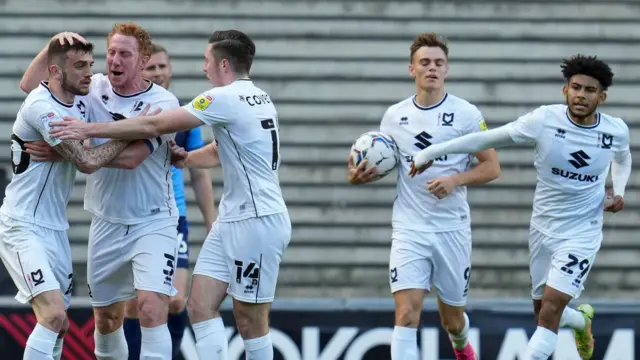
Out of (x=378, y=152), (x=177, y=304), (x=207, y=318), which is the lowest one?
(x=177, y=304)

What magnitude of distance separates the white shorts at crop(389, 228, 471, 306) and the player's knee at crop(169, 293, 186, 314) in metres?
1.80

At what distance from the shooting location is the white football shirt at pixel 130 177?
309 inches

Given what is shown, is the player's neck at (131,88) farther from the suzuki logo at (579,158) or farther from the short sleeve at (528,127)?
the suzuki logo at (579,158)

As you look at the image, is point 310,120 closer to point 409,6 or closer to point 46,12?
point 409,6

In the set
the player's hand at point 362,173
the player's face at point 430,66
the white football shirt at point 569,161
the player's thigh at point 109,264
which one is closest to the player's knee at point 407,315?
the player's hand at point 362,173

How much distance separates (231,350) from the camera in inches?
400

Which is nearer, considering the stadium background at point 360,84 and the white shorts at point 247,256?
the white shorts at point 247,256

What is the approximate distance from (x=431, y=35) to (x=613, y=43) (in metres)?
4.85

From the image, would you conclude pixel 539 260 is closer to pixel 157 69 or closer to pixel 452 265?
pixel 452 265

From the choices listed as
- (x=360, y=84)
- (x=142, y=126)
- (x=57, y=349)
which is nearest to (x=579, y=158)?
(x=142, y=126)

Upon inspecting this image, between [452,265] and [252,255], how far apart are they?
1707 millimetres

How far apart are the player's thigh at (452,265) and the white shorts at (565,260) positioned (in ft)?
1.79

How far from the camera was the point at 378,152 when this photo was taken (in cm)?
856

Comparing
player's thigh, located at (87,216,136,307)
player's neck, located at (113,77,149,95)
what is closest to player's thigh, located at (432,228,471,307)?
player's thigh, located at (87,216,136,307)
